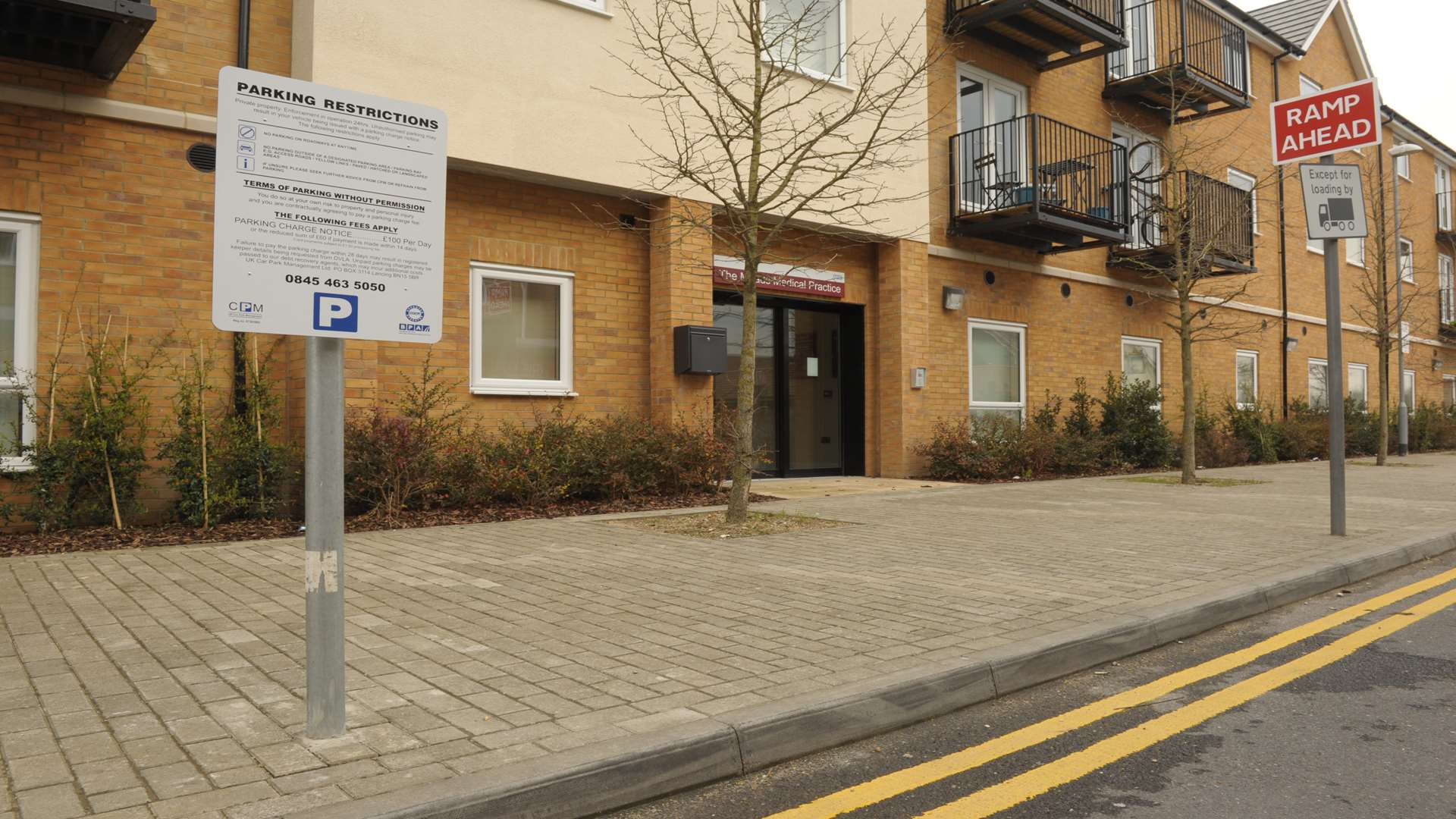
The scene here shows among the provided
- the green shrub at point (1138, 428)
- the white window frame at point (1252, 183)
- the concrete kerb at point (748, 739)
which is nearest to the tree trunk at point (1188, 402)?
the green shrub at point (1138, 428)

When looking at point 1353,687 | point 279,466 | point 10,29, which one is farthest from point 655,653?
point 10,29

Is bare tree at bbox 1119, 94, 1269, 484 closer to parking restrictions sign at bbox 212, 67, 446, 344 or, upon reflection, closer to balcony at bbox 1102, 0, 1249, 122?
balcony at bbox 1102, 0, 1249, 122

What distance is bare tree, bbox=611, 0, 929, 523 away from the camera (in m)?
8.91

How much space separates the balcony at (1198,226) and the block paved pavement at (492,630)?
8.30 metres

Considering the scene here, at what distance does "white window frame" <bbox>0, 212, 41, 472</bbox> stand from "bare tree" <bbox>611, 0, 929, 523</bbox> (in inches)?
205

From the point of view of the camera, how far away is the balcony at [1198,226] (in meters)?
15.9

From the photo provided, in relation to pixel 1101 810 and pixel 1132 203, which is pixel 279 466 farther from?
pixel 1132 203

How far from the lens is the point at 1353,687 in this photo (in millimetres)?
4098

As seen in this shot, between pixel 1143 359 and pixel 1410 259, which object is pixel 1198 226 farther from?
pixel 1410 259

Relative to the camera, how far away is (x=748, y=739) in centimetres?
320

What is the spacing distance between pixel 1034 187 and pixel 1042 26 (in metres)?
2.94

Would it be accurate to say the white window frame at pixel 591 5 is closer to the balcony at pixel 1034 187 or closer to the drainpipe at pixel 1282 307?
the balcony at pixel 1034 187

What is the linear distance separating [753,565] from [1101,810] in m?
3.61

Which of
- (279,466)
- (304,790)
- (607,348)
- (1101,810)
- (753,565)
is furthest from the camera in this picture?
(607,348)
